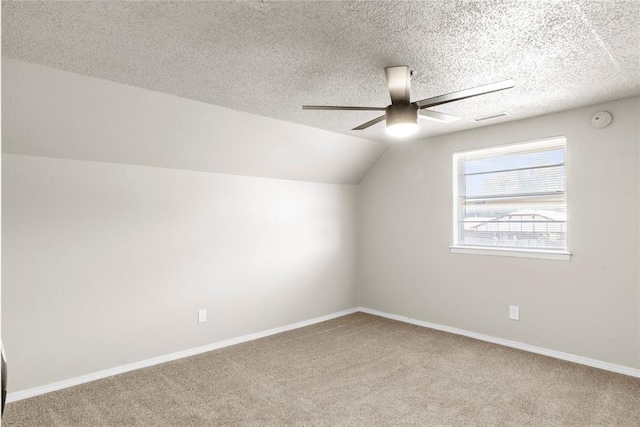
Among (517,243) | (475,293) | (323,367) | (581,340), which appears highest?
(517,243)

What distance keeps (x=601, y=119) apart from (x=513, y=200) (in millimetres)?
1063

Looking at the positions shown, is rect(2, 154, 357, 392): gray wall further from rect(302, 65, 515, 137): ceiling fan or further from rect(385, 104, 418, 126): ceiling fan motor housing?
rect(385, 104, 418, 126): ceiling fan motor housing

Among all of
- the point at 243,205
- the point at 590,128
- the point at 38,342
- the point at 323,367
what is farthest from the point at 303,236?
the point at 590,128

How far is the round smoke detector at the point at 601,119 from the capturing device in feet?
11.7

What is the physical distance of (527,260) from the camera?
409 cm

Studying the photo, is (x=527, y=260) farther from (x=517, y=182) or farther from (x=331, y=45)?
(x=331, y=45)

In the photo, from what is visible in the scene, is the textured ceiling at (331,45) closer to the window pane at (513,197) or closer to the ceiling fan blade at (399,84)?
the ceiling fan blade at (399,84)

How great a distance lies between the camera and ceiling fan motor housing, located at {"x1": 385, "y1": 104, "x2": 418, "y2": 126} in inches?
104

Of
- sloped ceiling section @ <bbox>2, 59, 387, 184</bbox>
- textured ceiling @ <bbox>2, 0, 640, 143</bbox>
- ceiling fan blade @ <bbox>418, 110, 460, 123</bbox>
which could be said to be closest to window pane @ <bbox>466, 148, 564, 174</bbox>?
textured ceiling @ <bbox>2, 0, 640, 143</bbox>

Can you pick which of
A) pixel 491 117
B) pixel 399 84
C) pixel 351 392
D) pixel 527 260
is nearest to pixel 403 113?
pixel 399 84

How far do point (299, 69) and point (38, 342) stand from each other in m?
2.82

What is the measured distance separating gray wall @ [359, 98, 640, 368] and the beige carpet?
0.33 meters

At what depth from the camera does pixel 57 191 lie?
3.31 metres

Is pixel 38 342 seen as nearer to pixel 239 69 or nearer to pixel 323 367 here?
pixel 323 367
